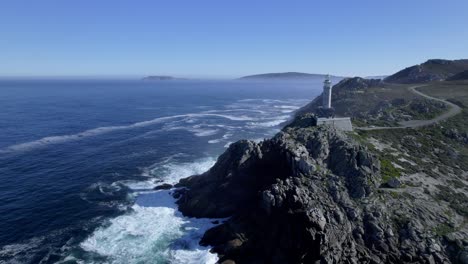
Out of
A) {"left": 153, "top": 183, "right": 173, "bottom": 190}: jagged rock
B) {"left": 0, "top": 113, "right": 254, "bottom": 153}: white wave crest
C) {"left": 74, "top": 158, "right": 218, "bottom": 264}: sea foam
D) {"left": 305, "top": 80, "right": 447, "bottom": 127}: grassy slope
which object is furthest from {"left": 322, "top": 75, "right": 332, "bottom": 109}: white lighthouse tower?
{"left": 0, "top": 113, "right": 254, "bottom": 153}: white wave crest

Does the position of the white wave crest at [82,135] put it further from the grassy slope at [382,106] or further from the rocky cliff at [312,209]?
the rocky cliff at [312,209]

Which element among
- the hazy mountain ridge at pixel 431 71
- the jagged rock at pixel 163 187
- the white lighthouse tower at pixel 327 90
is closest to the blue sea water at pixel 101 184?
the jagged rock at pixel 163 187

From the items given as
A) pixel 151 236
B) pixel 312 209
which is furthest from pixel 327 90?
pixel 151 236

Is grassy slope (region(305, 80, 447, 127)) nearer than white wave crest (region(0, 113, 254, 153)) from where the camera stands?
Yes

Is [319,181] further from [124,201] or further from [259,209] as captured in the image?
[124,201]

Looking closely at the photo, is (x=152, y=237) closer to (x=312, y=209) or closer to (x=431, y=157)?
(x=312, y=209)

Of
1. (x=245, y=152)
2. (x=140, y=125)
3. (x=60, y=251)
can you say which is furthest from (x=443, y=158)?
(x=140, y=125)

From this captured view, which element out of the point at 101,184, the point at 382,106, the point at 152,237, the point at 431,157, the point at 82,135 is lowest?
the point at 152,237

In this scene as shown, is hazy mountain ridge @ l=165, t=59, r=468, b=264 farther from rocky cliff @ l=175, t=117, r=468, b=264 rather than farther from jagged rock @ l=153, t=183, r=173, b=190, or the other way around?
jagged rock @ l=153, t=183, r=173, b=190
